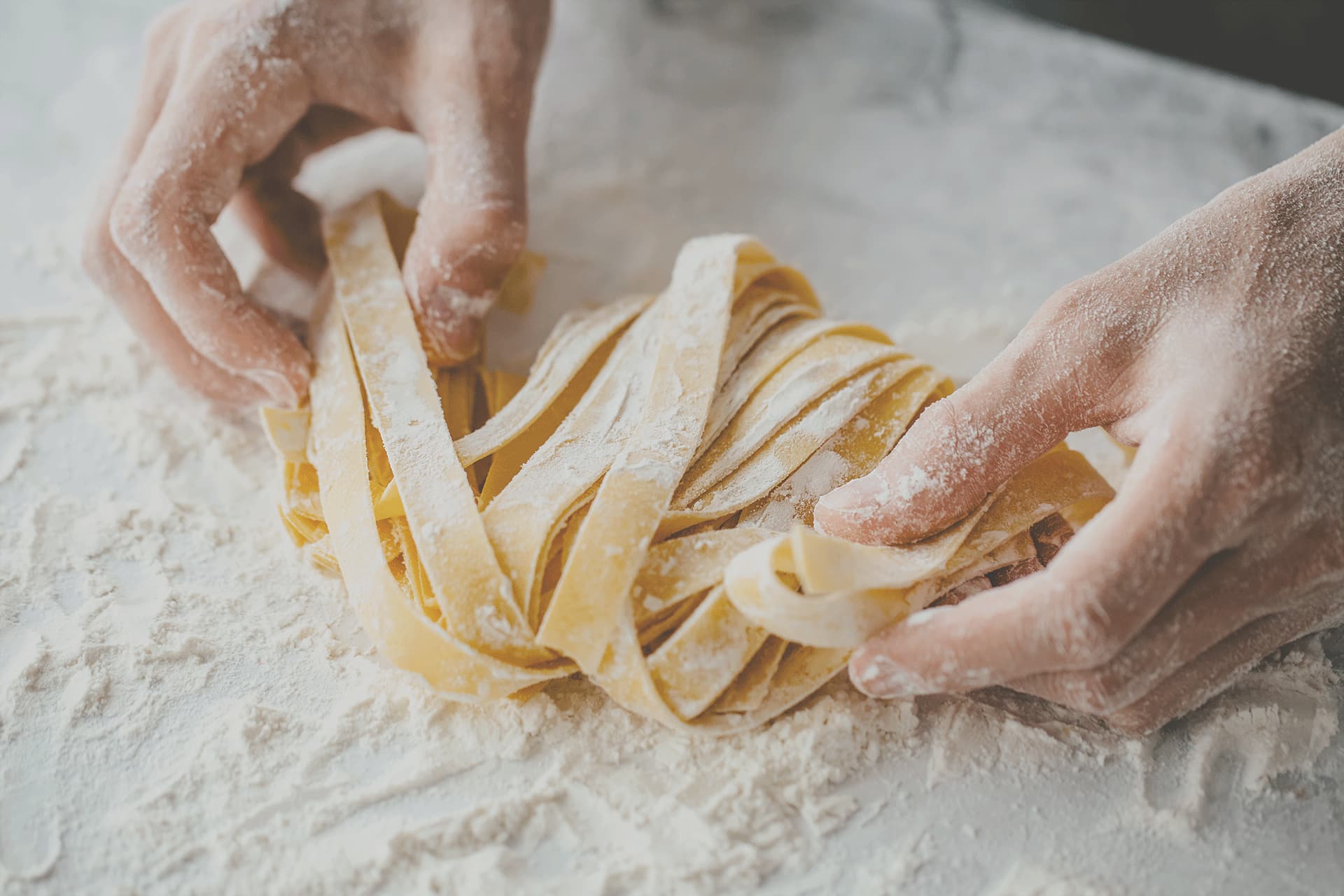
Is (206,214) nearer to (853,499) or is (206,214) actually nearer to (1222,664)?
(853,499)

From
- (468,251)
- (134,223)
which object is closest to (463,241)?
(468,251)

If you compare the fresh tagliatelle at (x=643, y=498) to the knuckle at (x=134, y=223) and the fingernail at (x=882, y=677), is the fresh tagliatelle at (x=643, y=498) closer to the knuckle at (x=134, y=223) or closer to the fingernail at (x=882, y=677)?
the fingernail at (x=882, y=677)

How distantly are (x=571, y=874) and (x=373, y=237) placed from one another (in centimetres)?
119

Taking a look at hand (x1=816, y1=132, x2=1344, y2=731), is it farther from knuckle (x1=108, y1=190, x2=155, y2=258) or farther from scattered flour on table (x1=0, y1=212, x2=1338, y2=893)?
knuckle (x1=108, y1=190, x2=155, y2=258)

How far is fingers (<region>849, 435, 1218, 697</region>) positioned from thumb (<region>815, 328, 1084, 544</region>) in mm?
156

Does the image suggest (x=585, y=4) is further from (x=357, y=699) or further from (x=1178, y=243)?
(x=357, y=699)

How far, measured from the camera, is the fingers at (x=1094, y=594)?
1.13 m

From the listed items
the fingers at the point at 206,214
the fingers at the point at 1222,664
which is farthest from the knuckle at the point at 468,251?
the fingers at the point at 1222,664

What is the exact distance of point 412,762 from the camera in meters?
1.34

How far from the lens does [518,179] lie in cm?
181

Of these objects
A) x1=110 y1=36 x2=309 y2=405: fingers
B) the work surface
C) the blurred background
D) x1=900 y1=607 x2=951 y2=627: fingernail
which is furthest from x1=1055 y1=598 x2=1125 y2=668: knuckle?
the blurred background

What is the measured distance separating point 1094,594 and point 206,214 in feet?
5.09

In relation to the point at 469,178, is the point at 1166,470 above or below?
below

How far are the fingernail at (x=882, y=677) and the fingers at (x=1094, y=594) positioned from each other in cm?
4
